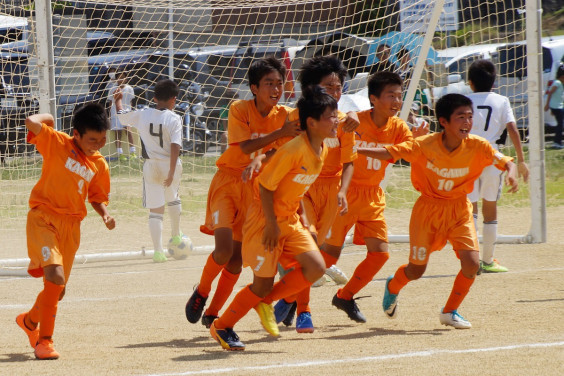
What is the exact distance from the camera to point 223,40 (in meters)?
12.1

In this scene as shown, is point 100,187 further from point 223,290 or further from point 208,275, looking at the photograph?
point 223,290

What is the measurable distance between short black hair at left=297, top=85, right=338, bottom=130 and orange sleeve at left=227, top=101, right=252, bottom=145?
58 cm

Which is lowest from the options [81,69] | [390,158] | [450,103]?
[390,158]

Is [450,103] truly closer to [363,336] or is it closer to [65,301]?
[363,336]

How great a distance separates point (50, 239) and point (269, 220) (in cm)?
136

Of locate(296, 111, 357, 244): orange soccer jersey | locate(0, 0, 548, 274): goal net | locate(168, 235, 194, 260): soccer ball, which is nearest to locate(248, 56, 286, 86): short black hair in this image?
locate(296, 111, 357, 244): orange soccer jersey

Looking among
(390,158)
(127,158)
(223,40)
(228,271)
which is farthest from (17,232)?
(390,158)

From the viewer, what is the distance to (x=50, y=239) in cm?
539

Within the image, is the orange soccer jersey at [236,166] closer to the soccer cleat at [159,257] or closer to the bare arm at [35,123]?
the bare arm at [35,123]

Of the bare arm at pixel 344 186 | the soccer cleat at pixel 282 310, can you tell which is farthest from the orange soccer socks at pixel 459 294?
the soccer cleat at pixel 282 310

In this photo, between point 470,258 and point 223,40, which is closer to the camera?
point 470,258

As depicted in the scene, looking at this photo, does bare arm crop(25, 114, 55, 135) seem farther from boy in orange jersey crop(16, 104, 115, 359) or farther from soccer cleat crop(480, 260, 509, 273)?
soccer cleat crop(480, 260, 509, 273)

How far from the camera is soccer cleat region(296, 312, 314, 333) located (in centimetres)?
595

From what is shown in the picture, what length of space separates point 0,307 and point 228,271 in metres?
2.42
